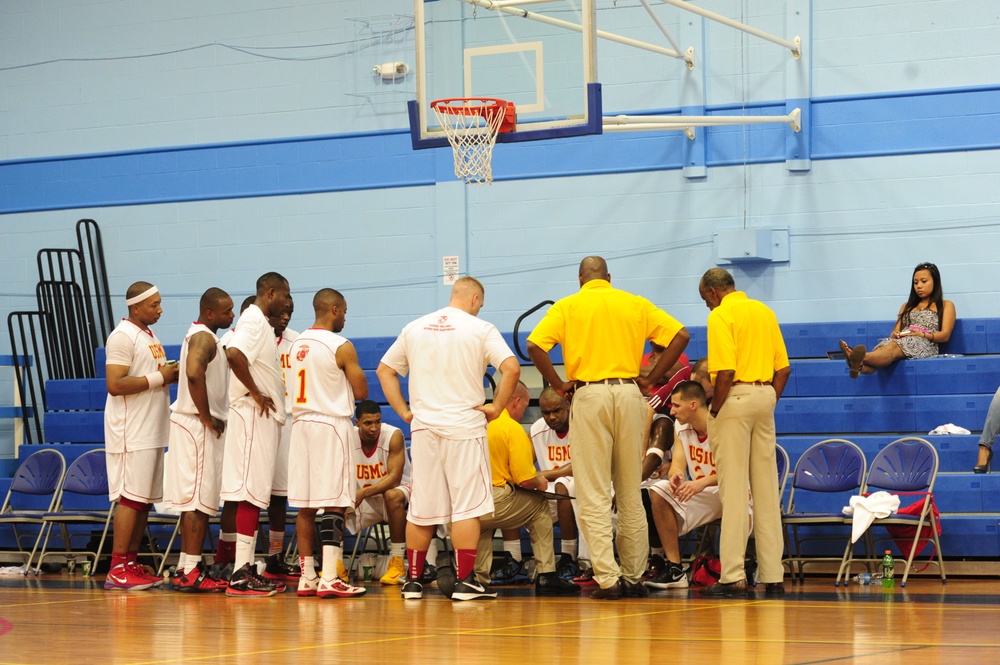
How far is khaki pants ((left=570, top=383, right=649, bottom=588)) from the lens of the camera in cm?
711

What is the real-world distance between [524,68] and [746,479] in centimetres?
383

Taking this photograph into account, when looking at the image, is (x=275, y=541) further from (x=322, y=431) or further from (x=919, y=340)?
(x=919, y=340)

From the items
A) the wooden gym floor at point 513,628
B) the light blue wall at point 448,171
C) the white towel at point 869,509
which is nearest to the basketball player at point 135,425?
the wooden gym floor at point 513,628

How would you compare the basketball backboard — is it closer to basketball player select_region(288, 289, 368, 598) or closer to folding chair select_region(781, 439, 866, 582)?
basketball player select_region(288, 289, 368, 598)

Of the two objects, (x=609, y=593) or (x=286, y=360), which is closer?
(x=609, y=593)

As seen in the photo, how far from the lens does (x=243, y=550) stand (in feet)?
25.2

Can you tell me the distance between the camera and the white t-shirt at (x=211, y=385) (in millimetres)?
8219

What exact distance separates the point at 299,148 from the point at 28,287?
11.3 ft

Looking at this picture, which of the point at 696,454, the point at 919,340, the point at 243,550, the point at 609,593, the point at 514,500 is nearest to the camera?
the point at 609,593

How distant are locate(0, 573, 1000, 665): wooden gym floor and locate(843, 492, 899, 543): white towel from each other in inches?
15.1

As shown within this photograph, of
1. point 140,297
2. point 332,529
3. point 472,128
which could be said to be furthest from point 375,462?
point 472,128

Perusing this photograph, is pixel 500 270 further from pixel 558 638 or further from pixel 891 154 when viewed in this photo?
pixel 558 638

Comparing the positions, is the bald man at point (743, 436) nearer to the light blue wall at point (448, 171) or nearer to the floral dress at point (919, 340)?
the floral dress at point (919, 340)

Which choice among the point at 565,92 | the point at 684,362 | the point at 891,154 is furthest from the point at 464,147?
the point at 891,154
